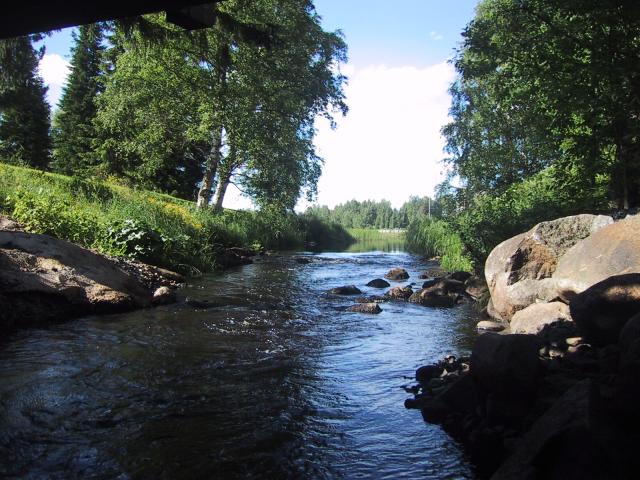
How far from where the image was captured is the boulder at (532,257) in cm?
918

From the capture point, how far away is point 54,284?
8297 millimetres


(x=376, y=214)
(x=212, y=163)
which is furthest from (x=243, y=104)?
(x=376, y=214)

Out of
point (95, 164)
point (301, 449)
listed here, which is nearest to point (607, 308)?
point (301, 449)

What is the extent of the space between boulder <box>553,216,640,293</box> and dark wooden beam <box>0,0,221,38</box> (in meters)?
6.23

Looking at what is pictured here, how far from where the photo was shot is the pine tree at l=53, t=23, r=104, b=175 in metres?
39.5

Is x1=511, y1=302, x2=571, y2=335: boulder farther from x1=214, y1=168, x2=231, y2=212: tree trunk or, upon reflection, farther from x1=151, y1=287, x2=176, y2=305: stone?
x1=214, y1=168, x2=231, y2=212: tree trunk

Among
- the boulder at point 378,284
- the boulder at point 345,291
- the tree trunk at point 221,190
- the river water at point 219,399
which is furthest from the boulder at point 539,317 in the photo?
the tree trunk at point 221,190

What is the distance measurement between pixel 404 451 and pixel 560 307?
443 centimetres

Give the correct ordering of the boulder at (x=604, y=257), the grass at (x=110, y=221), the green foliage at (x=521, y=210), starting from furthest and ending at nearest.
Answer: the grass at (x=110, y=221)
the green foliage at (x=521, y=210)
the boulder at (x=604, y=257)

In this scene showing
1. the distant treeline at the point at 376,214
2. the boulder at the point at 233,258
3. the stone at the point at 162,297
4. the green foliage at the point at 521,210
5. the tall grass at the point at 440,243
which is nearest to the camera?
the stone at the point at 162,297

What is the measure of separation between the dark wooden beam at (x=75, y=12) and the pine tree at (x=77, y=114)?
123 feet

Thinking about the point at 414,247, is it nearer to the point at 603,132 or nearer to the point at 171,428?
the point at 603,132

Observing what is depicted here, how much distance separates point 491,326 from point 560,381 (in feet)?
12.8

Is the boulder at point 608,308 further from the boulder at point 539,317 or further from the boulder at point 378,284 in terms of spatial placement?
the boulder at point 378,284
